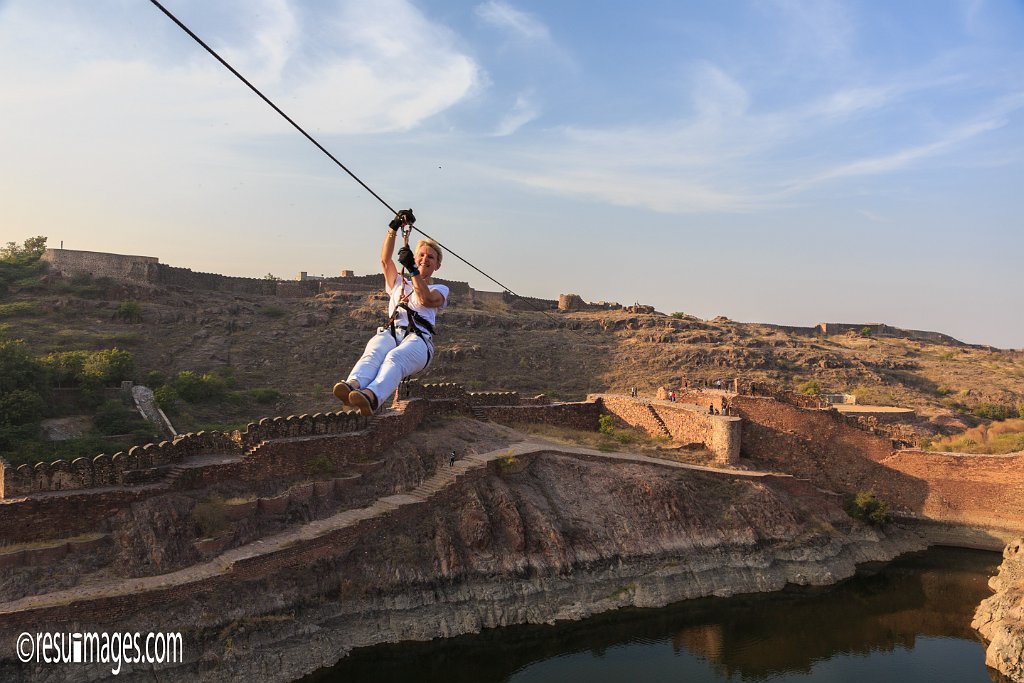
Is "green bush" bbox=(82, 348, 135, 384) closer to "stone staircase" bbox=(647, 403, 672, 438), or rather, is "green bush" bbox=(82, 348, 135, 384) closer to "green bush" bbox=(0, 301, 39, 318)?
"green bush" bbox=(0, 301, 39, 318)

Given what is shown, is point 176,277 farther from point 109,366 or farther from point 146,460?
point 146,460

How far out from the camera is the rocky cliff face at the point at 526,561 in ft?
46.9

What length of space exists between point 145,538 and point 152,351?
24.1m

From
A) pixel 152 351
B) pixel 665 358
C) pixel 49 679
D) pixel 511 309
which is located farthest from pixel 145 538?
pixel 511 309

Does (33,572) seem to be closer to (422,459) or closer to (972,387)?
(422,459)

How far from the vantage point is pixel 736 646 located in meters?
17.6

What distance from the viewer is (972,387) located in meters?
46.8

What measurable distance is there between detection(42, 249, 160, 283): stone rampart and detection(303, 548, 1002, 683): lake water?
35.5 meters

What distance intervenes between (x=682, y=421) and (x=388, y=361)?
853 inches

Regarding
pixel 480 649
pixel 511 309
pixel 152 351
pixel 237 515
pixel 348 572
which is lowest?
pixel 480 649

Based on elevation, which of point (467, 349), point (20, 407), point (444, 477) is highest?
point (467, 349)

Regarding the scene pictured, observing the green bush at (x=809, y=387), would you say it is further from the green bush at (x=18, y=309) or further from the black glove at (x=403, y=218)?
the green bush at (x=18, y=309)

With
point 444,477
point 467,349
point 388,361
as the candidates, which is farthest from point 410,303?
point 467,349

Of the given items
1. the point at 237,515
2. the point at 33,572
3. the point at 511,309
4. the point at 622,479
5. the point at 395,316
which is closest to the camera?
the point at 395,316
